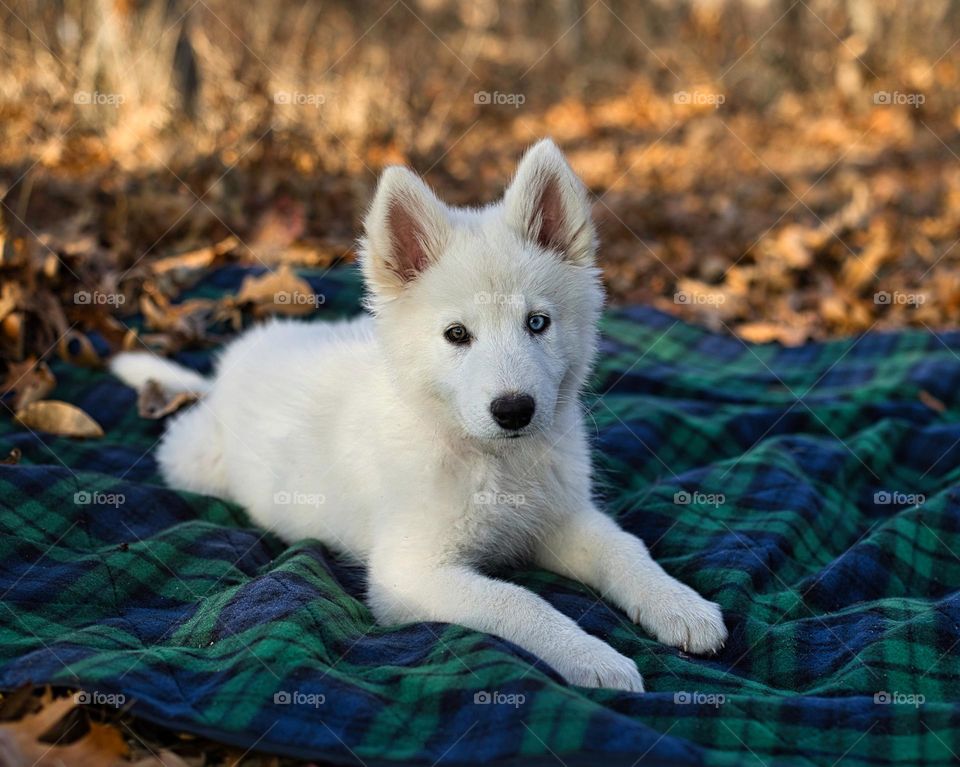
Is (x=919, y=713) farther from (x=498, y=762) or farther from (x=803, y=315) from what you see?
(x=803, y=315)

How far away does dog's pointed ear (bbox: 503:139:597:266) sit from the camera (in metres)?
3.38

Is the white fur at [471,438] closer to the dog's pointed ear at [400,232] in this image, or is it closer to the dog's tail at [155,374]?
the dog's pointed ear at [400,232]

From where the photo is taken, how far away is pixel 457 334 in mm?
3172

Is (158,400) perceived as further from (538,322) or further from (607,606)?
(607,606)

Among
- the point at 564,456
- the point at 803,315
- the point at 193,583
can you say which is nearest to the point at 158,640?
the point at 193,583

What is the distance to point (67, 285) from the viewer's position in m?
5.31

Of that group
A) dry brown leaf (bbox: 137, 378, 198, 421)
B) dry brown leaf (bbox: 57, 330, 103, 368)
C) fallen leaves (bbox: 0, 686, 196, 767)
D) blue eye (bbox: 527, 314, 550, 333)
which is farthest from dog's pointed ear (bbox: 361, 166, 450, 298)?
dry brown leaf (bbox: 57, 330, 103, 368)

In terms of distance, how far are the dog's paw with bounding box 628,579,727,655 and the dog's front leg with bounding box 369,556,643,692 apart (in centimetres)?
33

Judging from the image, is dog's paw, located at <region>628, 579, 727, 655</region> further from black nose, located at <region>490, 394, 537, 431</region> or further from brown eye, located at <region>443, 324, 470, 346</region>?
brown eye, located at <region>443, 324, 470, 346</region>

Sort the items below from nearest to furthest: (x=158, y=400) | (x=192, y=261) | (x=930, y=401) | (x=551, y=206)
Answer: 1. (x=551, y=206)
2. (x=158, y=400)
3. (x=930, y=401)
4. (x=192, y=261)

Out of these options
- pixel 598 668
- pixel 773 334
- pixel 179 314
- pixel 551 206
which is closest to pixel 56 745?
pixel 598 668

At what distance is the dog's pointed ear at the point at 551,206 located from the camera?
3377mm

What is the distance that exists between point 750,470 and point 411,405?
5.32 feet

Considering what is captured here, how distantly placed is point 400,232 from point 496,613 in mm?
1302
